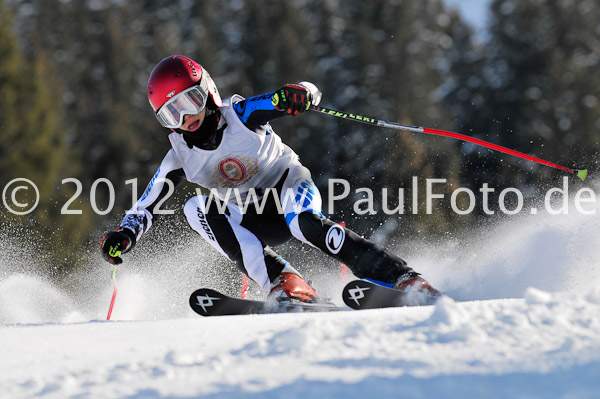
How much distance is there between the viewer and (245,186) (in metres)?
4.39

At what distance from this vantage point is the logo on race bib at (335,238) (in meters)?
3.83

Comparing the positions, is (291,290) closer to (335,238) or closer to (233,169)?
(335,238)

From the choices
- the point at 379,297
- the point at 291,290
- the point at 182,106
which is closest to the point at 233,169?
the point at 182,106

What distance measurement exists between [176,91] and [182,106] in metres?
0.10

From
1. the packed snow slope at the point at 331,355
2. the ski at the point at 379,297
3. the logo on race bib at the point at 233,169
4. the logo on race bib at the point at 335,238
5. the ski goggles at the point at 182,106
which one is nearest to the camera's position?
the packed snow slope at the point at 331,355

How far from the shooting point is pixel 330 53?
28734mm

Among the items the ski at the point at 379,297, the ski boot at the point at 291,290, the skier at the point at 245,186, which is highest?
the skier at the point at 245,186

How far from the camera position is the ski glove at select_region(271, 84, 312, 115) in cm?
393

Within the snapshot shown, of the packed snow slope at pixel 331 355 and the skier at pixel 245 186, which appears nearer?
the packed snow slope at pixel 331 355

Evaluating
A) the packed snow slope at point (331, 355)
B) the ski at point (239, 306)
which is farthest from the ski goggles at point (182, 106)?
the packed snow slope at point (331, 355)

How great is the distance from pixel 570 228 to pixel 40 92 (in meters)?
21.1

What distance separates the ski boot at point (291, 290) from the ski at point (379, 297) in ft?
1.62

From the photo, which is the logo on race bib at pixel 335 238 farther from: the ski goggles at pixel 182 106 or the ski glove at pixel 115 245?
the ski glove at pixel 115 245

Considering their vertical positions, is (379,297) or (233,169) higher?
(233,169)
